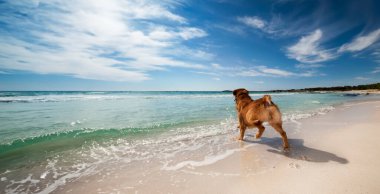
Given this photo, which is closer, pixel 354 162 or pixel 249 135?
pixel 354 162

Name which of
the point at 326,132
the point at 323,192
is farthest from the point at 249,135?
the point at 323,192

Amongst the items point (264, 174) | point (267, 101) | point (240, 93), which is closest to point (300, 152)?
point (267, 101)

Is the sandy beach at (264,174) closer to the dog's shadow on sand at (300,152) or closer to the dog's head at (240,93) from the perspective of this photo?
the dog's shadow on sand at (300,152)

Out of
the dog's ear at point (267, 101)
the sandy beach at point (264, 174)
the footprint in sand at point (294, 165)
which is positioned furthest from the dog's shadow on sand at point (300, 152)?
the dog's ear at point (267, 101)

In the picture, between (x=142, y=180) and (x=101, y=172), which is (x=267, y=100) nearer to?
(x=142, y=180)

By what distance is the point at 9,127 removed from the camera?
7055 millimetres

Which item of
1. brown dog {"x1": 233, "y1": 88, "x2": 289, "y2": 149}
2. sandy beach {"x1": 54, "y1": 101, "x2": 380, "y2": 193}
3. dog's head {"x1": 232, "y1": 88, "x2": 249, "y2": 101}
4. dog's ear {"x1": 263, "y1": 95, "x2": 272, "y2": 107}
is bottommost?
sandy beach {"x1": 54, "y1": 101, "x2": 380, "y2": 193}

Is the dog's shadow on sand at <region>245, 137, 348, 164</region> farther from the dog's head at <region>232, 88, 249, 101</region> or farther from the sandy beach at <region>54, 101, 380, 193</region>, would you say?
the dog's head at <region>232, 88, 249, 101</region>

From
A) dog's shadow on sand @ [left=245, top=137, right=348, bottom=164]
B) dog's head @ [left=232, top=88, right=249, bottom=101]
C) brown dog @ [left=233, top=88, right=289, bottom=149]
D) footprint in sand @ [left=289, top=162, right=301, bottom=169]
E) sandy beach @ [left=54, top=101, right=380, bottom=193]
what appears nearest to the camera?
sandy beach @ [left=54, top=101, right=380, bottom=193]

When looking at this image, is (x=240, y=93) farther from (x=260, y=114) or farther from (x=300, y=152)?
(x=300, y=152)

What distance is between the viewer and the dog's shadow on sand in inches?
156

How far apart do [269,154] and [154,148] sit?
260cm

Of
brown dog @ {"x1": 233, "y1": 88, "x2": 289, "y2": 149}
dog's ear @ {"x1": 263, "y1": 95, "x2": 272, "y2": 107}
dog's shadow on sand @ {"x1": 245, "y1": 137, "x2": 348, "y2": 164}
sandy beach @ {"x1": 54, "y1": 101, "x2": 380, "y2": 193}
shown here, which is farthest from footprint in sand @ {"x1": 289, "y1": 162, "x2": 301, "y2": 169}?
dog's ear @ {"x1": 263, "y1": 95, "x2": 272, "y2": 107}

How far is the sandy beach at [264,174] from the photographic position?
115 inches
